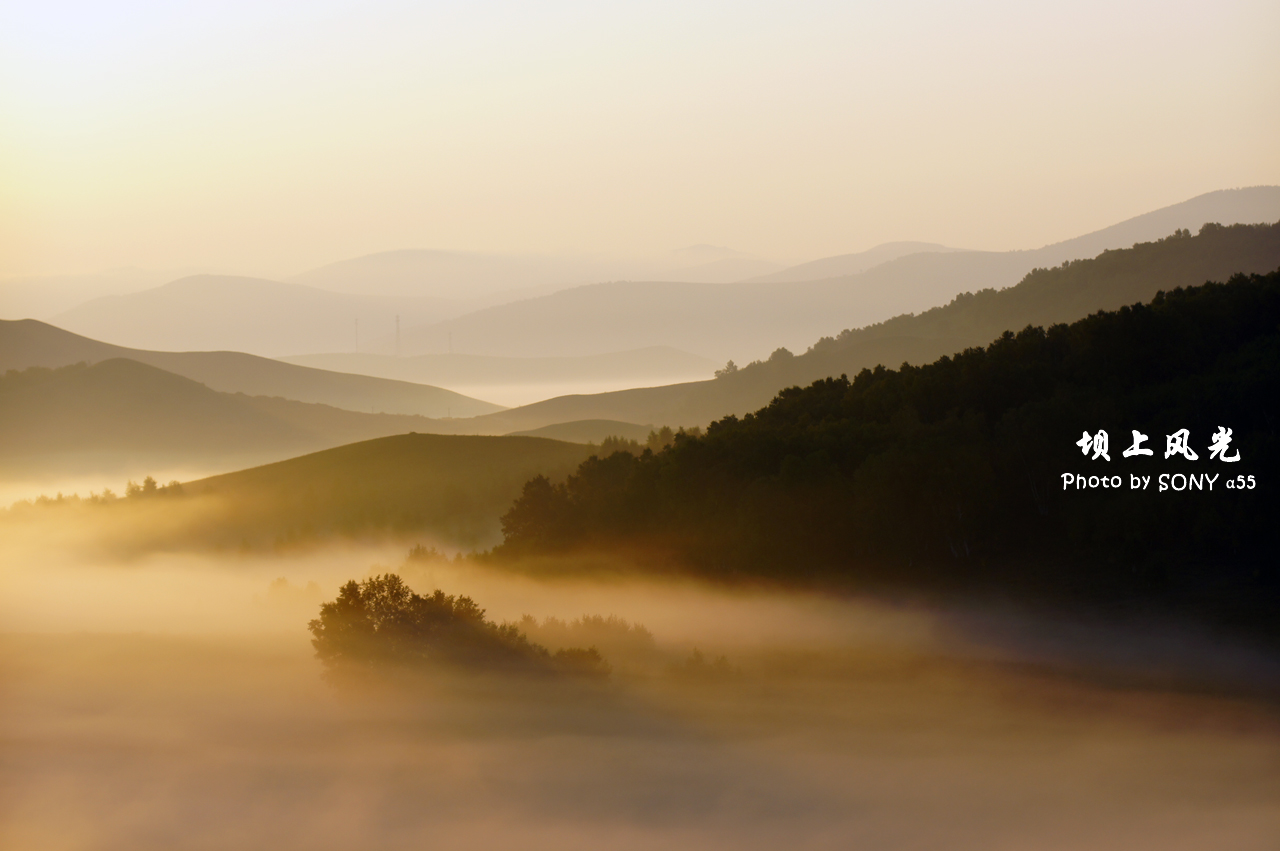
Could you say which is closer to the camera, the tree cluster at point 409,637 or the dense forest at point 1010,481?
the tree cluster at point 409,637

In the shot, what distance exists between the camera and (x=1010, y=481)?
67.4 m

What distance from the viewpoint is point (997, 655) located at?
55750 millimetres

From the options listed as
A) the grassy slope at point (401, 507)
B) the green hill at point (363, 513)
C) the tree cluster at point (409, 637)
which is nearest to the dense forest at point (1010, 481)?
the tree cluster at point (409, 637)

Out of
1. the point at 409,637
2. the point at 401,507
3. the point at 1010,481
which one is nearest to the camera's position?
the point at 409,637

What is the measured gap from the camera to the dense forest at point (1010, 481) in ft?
193

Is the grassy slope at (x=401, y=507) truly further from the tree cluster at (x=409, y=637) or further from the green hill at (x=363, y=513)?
the tree cluster at (x=409, y=637)

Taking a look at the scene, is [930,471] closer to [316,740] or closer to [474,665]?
[474,665]

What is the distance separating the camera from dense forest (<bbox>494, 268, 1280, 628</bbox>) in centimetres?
5888

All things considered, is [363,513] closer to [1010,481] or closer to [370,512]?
[370,512]

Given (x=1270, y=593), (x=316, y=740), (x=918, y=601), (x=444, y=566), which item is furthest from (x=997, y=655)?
(x=444, y=566)

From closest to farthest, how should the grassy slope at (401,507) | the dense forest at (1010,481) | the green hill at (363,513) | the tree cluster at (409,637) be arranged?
the tree cluster at (409,637)
the dense forest at (1010,481)
the green hill at (363,513)
the grassy slope at (401,507)

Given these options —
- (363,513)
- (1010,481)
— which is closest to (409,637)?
(1010,481)

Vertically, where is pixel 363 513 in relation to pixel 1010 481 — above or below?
below

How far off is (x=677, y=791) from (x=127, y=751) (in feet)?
88.4
